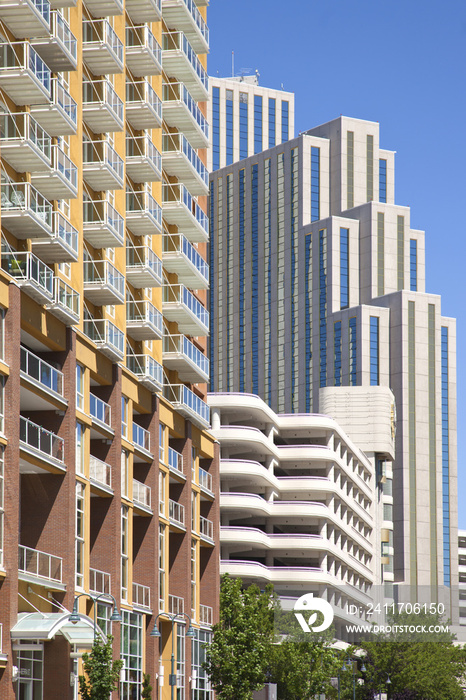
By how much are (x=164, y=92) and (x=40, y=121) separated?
25.0m

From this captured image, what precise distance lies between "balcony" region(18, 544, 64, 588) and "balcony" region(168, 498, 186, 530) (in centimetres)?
2073

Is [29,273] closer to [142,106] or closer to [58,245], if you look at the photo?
[58,245]

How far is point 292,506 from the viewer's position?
121 metres

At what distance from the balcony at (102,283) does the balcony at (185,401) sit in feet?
45.0

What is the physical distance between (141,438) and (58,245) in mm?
18509

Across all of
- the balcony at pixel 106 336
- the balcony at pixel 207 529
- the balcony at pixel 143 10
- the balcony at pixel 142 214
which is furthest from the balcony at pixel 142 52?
the balcony at pixel 207 529

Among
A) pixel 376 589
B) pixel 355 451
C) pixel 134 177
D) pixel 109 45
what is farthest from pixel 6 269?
pixel 376 589

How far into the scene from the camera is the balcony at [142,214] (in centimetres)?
6831

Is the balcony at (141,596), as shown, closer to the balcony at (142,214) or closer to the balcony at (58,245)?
the balcony at (142,214)

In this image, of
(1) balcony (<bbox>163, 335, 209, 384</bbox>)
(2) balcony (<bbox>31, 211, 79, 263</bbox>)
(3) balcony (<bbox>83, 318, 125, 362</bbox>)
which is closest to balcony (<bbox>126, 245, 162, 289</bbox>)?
(3) balcony (<bbox>83, 318, 125, 362</bbox>)

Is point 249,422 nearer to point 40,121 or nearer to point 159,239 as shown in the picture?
point 159,239

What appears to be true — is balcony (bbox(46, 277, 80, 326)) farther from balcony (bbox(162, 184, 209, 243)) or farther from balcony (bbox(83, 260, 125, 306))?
balcony (bbox(162, 184, 209, 243))

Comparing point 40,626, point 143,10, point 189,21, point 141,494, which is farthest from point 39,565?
point 189,21

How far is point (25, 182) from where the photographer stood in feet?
169
